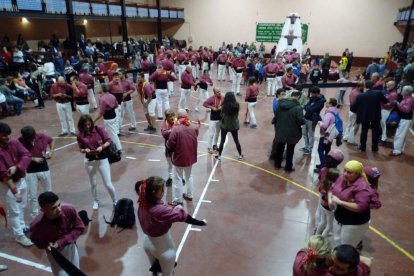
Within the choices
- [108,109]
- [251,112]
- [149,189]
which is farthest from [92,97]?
[149,189]

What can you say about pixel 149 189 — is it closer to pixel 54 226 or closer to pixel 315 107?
pixel 54 226

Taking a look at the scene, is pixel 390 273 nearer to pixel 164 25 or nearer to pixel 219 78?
pixel 219 78

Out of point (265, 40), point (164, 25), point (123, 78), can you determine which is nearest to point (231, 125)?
point (123, 78)

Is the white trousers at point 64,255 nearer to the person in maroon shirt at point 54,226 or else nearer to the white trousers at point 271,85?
the person in maroon shirt at point 54,226

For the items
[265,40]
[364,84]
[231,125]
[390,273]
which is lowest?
[390,273]

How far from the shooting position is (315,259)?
257cm

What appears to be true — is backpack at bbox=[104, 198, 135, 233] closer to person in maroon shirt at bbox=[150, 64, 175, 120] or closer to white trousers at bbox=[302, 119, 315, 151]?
white trousers at bbox=[302, 119, 315, 151]

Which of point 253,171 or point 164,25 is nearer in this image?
point 253,171

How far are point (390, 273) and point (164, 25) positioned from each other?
1210 inches

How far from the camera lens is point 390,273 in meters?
4.38

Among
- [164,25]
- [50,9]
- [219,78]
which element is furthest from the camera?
[164,25]

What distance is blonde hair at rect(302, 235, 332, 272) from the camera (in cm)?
256

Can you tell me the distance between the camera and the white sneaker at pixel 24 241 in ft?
15.9

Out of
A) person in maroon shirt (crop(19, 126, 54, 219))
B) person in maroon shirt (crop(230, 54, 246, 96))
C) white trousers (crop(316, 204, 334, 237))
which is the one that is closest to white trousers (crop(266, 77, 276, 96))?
person in maroon shirt (crop(230, 54, 246, 96))
